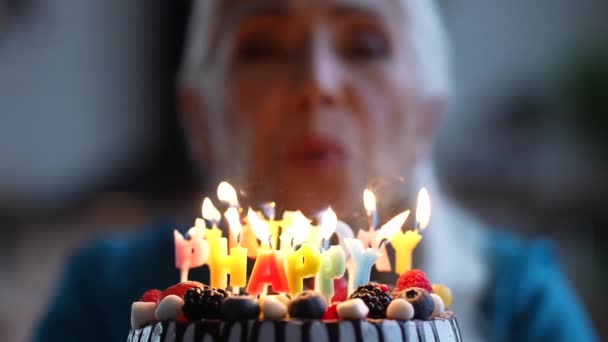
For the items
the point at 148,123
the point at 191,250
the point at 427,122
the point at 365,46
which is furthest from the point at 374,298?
the point at 148,123

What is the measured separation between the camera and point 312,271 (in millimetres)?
945

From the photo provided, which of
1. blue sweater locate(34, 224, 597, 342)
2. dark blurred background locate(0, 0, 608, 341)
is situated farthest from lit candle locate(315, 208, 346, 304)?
dark blurred background locate(0, 0, 608, 341)

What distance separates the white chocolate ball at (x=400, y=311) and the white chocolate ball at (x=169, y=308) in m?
0.22

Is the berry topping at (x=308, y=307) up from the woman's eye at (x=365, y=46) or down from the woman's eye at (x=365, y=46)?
down

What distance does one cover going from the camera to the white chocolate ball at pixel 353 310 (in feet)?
2.89

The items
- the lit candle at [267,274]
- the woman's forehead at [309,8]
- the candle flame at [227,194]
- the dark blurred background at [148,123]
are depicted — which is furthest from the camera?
the dark blurred background at [148,123]

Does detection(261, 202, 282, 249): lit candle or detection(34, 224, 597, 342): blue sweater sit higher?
detection(261, 202, 282, 249): lit candle

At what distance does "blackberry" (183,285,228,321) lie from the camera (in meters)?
0.90

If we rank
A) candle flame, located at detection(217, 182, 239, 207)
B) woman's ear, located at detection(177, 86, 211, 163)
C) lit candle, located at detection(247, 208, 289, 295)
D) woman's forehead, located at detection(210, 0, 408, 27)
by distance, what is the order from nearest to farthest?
lit candle, located at detection(247, 208, 289, 295), candle flame, located at detection(217, 182, 239, 207), woman's forehead, located at detection(210, 0, 408, 27), woman's ear, located at detection(177, 86, 211, 163)

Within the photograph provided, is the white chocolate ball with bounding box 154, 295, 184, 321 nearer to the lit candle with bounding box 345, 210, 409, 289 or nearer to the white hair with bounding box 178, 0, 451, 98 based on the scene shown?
the lit candle with bounding box 345, 210, 409, 289

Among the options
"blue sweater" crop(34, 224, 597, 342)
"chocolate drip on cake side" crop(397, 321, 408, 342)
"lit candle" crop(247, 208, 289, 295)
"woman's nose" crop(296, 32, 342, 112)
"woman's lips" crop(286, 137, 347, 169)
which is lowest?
"blue sweater" crop(34, 224, 597, 342)

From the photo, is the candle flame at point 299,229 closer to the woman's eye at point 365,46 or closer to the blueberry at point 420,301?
the blueberry at point 420,301

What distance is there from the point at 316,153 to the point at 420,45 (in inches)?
16.1

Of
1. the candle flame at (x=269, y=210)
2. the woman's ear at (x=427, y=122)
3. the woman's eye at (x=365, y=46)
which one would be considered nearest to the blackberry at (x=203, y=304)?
the candle flame at (x=269, y=210)
